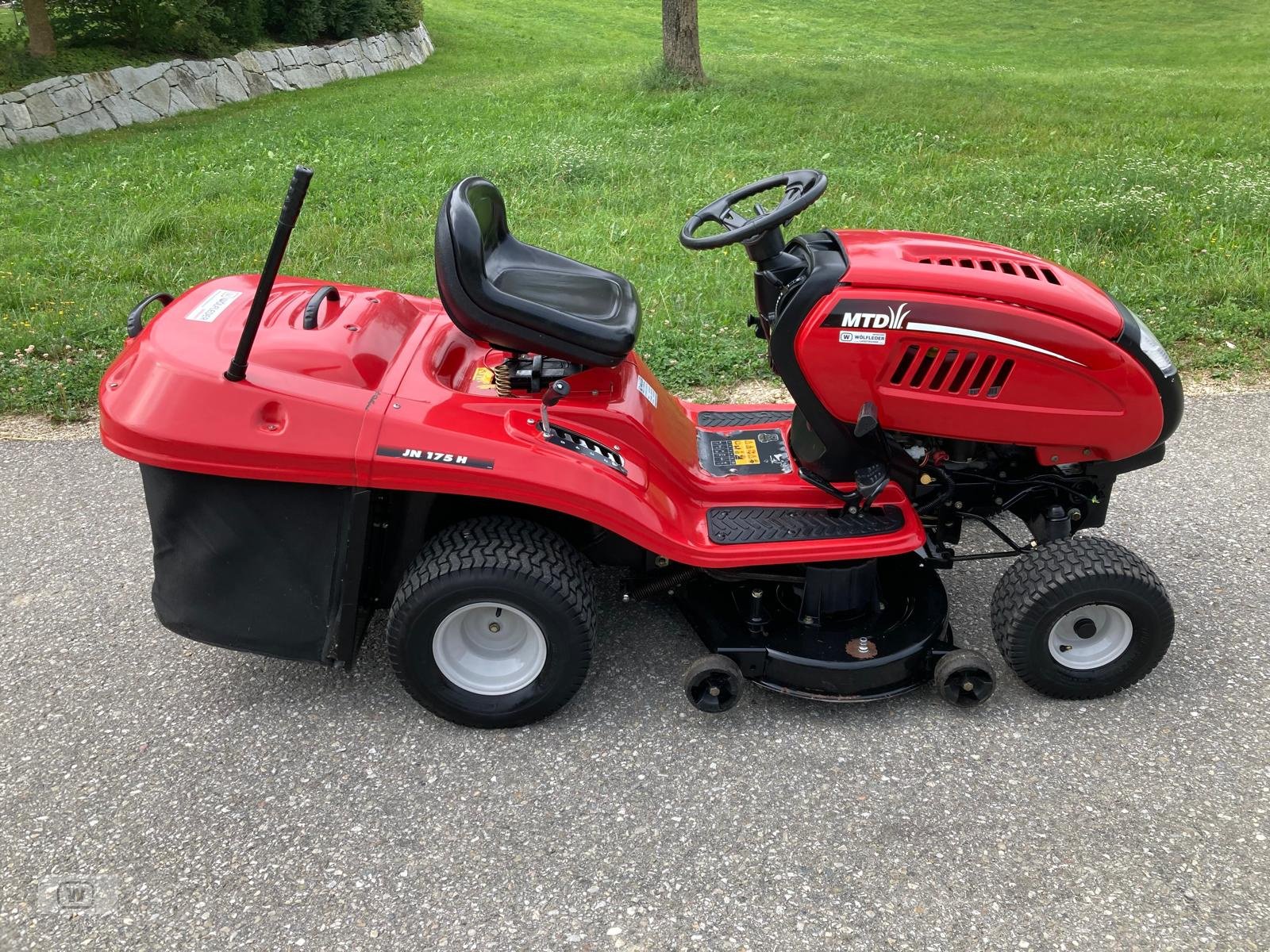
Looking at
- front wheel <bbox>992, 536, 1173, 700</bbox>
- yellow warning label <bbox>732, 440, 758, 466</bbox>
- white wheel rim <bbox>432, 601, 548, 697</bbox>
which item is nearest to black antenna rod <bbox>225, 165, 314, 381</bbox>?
white wheel rim <bbox>432, 601, 548, 697</bbox>

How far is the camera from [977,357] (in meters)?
2.56

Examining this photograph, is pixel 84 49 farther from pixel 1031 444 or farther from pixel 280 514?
pixel 1031 444

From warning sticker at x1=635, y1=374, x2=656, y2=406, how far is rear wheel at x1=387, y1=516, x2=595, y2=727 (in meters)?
0.51

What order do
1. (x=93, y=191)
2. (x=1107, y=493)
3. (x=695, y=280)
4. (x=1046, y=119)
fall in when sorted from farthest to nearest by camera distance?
(x=1046, y=119) < (x=93, y=191) < (x=695, y=280) < (x=1107, y=493)

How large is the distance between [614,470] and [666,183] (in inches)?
216

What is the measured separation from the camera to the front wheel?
2568mm

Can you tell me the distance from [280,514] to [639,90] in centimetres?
996

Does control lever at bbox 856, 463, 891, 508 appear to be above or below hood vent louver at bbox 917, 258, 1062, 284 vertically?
below

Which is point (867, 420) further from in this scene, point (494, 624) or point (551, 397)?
point (494, 624)

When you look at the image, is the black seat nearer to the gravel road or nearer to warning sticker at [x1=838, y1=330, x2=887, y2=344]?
warning sticker at [x1=838, y1=330, x2=887, y2=344]

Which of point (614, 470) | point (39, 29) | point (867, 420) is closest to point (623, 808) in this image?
point (614, 470)

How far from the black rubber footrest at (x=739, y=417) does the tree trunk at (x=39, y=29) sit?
11840mm

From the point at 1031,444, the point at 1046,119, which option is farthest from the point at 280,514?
the point at 1046,119

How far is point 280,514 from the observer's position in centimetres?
251
